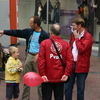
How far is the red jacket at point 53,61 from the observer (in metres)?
4.37

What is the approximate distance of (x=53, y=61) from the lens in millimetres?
4375

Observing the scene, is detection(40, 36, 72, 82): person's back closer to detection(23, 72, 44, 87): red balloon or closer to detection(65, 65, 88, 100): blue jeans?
detection(23, 72, 44, 87): red balloon

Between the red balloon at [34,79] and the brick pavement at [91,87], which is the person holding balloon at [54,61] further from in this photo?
the brick pavement at [91,87]

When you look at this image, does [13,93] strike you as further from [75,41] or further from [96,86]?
[96,86]

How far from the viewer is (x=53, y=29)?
4.43 m

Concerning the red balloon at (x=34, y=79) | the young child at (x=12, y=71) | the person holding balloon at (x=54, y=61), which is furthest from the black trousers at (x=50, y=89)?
the young child at (x=12, y=71)

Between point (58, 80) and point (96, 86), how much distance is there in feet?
9.62

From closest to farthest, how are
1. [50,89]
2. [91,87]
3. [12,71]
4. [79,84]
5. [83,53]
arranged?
[50,89], [83,53], [79,84], [12,71], [91,87]

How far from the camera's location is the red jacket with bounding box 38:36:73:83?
4371mm

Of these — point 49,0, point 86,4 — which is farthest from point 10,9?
point 86,4

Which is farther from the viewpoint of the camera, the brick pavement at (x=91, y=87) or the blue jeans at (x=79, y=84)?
the brick pavement at (x=91, y=87)

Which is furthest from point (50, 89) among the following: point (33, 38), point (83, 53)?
point (33, 38)

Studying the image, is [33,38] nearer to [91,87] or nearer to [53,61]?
[53,61]

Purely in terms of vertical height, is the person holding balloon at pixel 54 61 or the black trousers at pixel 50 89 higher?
the person holding balloon at pixel 54 61
